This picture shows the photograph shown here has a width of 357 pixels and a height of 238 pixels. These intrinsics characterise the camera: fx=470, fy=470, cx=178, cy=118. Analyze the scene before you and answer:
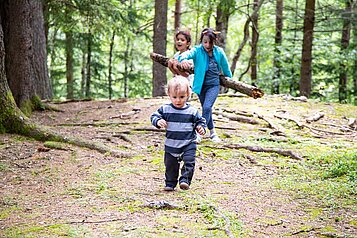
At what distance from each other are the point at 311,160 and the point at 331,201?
6.98 feet

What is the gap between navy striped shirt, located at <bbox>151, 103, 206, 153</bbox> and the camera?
16.9ft

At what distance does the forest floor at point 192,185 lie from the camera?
157 inches

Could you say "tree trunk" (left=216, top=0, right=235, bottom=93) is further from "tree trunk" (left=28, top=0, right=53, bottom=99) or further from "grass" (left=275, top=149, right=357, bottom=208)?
Result: "grass" (left=275, top=149, right=357, bottom=208)

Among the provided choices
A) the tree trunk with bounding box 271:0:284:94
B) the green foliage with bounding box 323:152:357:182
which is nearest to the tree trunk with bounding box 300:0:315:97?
the tree trunk with bounding box 271:0:284:94

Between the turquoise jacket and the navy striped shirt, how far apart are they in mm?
2423

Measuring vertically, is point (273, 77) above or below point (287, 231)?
above

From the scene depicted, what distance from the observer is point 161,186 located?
17.6 feet

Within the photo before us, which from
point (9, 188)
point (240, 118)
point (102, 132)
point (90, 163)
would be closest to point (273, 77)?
point (240, 118)

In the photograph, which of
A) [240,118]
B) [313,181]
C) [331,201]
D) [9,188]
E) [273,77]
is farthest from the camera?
[273,77]

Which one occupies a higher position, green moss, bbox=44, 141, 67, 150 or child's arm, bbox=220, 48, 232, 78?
child's arm, bbox=220, 48, 232, 78

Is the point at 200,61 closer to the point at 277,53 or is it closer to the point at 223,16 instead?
the point at 223,16

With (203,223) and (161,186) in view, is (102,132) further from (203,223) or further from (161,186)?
(203,223)

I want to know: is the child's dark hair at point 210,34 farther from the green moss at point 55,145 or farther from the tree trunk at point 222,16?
the tree trunk at point 222,16

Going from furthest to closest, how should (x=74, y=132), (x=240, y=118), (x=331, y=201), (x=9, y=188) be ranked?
(x=240, y=118) → (x=74, y=132) → (x=9, y=188) → (x=331, y=201)
